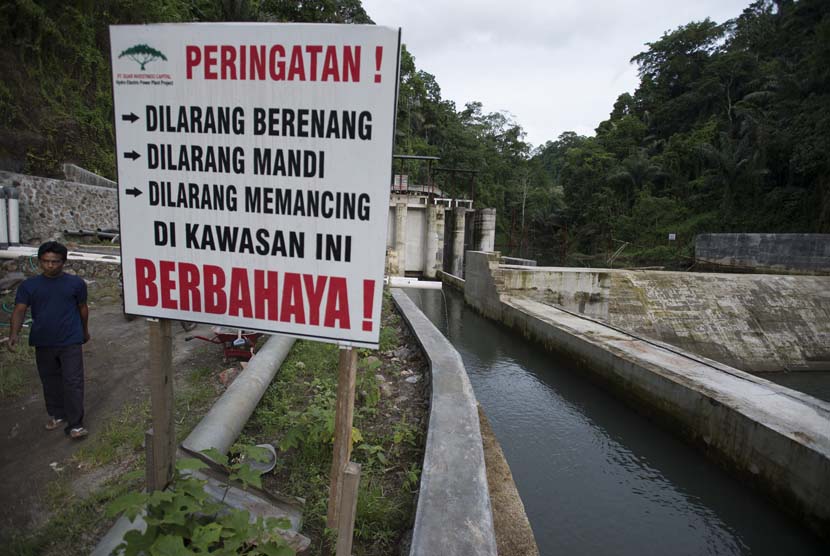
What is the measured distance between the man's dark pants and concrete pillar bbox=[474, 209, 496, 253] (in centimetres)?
2483

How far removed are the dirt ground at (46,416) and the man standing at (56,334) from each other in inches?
7.3

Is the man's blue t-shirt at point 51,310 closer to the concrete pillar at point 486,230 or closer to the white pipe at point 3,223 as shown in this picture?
the white pipe at point 3,223

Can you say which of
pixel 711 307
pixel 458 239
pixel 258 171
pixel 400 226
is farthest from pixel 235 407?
pixel 458 239

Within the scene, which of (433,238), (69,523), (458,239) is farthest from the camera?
(458,239)

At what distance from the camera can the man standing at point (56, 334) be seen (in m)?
3.22

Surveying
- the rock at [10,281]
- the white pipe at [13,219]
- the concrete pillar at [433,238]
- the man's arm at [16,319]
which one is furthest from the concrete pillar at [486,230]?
the man's arm at [16,319]

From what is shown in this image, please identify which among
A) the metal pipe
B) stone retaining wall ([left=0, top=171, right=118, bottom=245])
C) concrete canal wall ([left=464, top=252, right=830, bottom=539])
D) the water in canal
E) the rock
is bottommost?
the water in canal

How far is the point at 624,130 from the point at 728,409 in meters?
45.5

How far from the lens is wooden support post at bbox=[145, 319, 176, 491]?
1825 millimetres

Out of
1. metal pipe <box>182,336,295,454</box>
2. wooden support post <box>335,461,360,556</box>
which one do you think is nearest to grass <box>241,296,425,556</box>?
metal pipe <box>182,336,295,454</box>

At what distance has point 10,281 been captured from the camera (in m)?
7.41

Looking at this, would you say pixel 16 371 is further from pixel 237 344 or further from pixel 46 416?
pixel 237 344

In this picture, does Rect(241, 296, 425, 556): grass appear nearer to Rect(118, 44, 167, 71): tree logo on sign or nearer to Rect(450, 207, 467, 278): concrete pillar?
Rect(118, 44, 167, 71): tree logo on sign

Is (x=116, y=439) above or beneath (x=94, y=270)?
beneath
